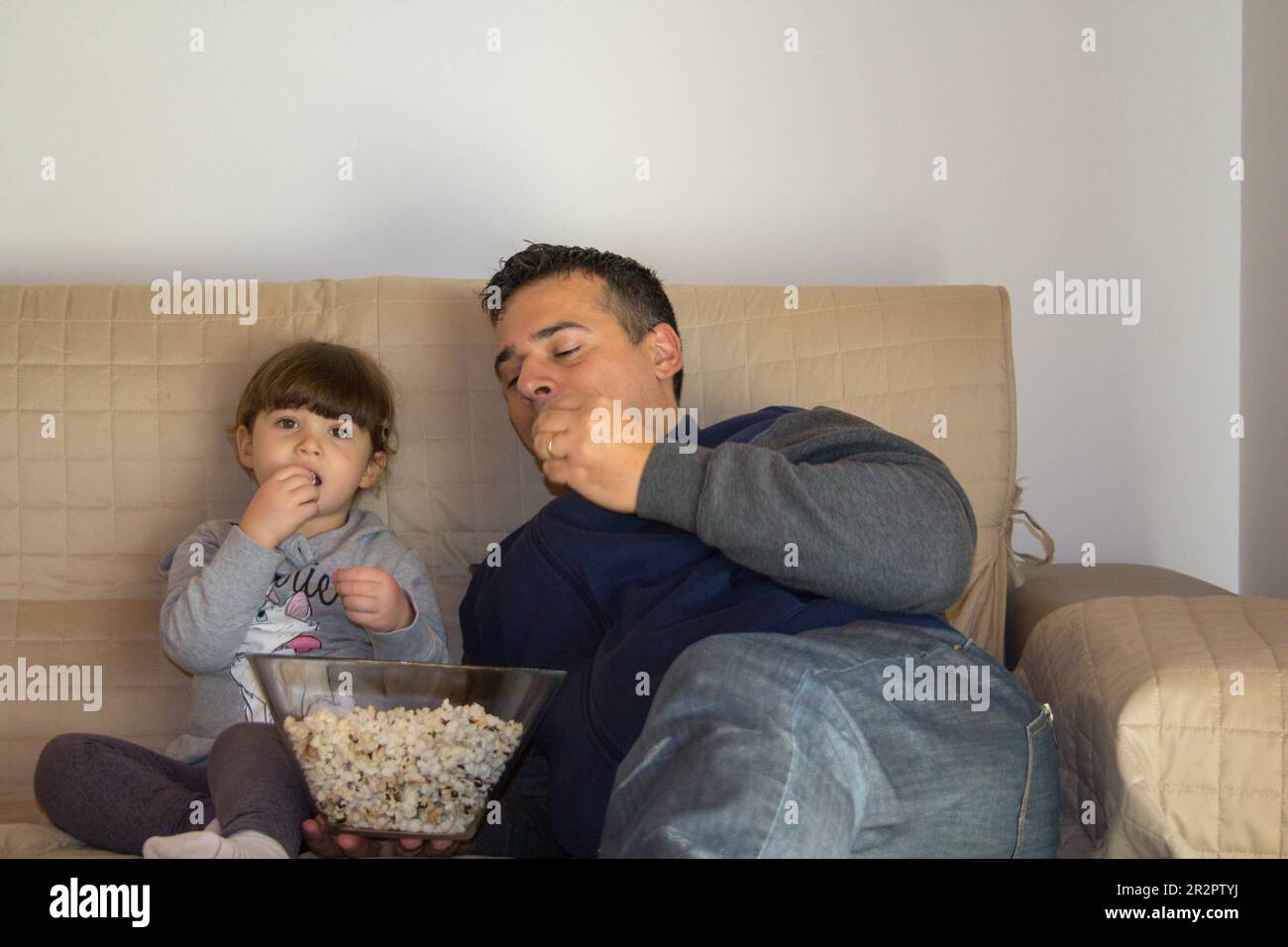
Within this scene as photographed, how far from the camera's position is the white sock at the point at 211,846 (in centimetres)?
100

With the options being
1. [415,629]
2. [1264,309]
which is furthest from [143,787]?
[1264,309]

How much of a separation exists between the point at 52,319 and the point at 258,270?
0.39 meters

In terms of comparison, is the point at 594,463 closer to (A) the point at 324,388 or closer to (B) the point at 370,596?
(B) the point at 370,596

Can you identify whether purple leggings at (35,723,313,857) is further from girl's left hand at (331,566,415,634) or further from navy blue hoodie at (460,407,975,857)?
navy blue hoodie at (460,407,975,857)

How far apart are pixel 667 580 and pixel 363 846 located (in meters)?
0.40

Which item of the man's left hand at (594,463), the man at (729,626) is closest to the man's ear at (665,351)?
the man at (729,626)

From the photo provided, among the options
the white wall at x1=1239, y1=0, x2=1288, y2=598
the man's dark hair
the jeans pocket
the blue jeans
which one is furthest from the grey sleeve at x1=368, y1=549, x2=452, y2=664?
the white wall at x1=1239, y1=0, x2=1288, y2=598

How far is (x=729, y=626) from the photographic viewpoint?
1.12 meters

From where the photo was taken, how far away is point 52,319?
5.29 feet

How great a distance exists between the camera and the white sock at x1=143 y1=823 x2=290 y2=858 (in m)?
1.00

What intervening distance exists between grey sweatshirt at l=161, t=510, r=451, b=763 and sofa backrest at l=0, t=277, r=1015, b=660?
0.28ft
